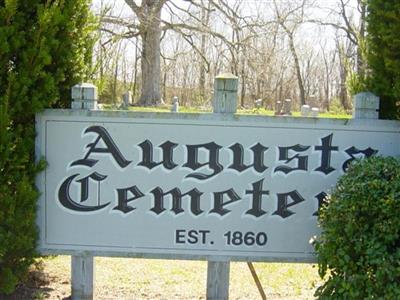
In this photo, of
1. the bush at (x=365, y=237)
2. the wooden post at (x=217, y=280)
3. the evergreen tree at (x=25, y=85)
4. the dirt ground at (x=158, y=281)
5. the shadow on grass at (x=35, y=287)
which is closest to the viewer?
the bush at (x=365, y=237)

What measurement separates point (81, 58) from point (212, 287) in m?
1.69

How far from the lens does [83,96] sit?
9.93 ft

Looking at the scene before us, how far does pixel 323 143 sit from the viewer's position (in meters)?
3.05

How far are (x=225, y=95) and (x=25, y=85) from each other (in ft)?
3.82

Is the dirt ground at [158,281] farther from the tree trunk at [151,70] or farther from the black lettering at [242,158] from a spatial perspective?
the tree trunk at [151,70]

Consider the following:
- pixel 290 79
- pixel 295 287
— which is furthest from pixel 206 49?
pixel 295 287

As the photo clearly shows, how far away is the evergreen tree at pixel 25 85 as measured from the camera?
2.68m

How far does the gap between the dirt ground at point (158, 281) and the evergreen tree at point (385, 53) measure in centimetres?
124

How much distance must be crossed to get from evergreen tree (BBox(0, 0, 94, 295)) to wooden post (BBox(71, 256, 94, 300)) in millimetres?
312

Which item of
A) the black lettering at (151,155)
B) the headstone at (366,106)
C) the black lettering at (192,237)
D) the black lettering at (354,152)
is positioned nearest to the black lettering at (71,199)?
the black lettering at (151,155)

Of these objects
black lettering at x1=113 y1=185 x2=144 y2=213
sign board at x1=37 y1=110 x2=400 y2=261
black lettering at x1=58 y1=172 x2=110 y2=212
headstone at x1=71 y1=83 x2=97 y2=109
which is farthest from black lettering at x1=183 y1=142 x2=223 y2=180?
headstone at x1=71 y1=83 x2=97 y2=109

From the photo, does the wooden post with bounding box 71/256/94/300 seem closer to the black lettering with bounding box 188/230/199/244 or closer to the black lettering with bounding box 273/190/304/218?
the black lettering with bounding box 188/230/199/244

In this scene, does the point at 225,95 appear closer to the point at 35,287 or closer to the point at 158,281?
the point at 158,281

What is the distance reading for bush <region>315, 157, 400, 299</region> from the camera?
7.79 feet
